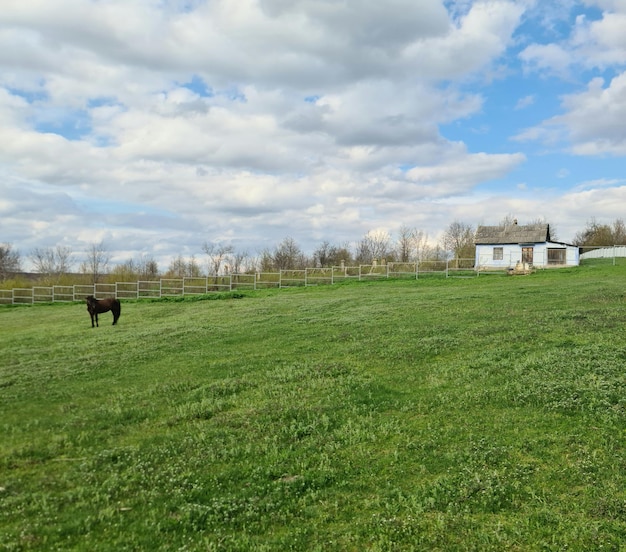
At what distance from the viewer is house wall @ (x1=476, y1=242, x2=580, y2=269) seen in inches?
1940

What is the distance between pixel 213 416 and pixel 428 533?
455cm

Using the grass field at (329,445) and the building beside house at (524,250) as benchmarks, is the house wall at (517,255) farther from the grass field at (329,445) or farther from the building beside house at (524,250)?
the grass field at (329,445)

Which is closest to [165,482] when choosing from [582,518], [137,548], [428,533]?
[137,548]

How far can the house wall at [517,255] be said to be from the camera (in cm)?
4928

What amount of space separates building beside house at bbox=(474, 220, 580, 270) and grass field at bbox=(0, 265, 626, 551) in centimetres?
3933

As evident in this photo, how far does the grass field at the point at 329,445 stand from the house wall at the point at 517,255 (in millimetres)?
39139

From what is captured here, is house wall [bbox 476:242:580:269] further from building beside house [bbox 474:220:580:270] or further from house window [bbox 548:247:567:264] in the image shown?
house window [bbox 548:247:567:264]

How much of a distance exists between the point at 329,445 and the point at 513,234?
5116cm

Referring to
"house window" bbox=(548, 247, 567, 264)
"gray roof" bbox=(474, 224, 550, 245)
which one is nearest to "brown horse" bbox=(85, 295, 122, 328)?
"gray roof" bbox=(474, 224, 550, 245)

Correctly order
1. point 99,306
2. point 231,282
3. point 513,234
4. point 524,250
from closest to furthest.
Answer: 1. point 99,306
2. point 231,282
3. point 524,250
4. point 513,234

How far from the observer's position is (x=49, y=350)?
15234mm

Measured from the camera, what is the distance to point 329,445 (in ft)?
21.4

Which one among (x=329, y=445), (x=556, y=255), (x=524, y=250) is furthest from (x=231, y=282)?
(x=329, y=445)

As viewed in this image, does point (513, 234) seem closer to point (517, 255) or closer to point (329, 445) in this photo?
point (517, 255)
